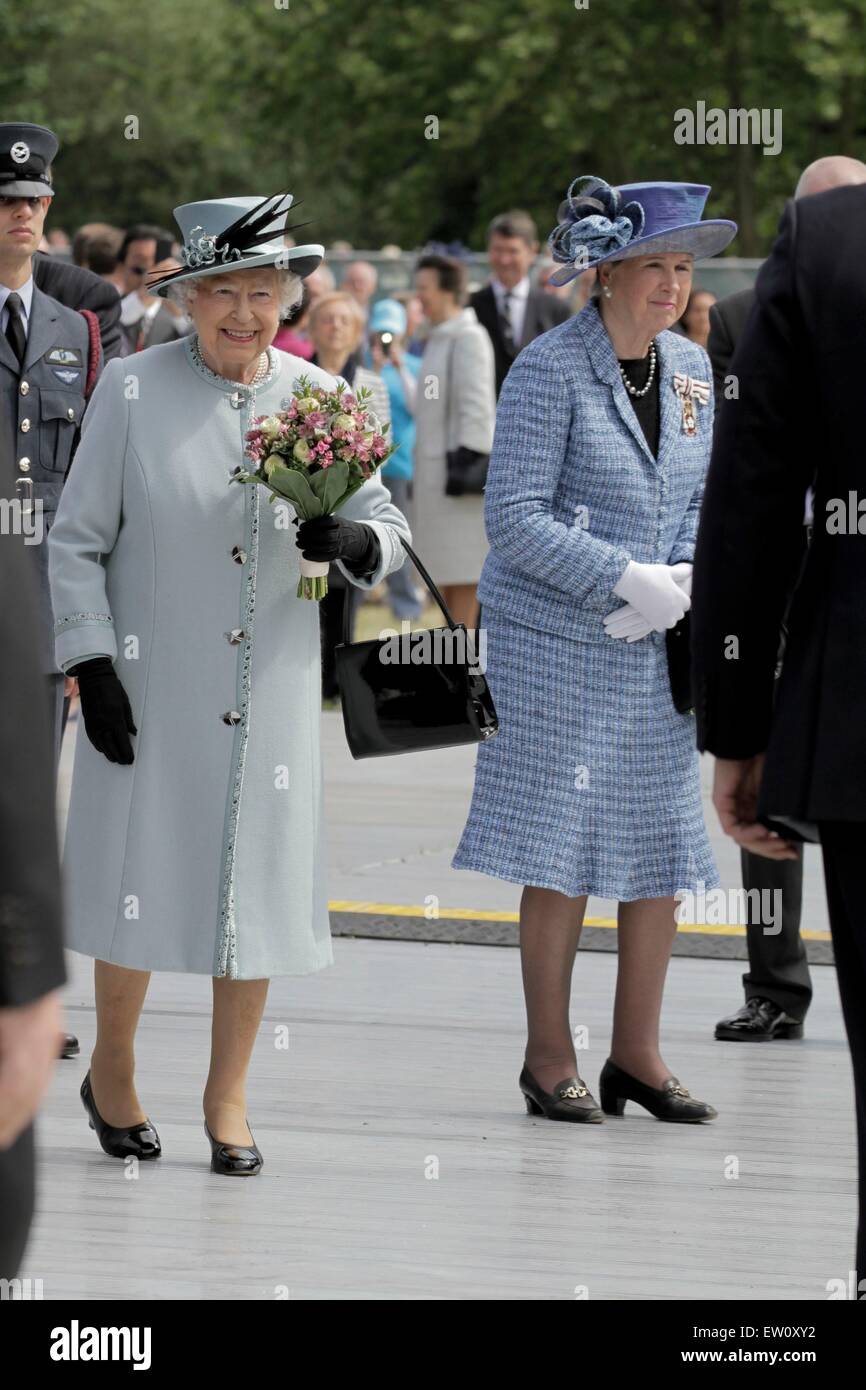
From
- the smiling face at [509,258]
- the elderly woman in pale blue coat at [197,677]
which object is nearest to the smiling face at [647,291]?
the elderly woman in pale blue coat at [197,677]

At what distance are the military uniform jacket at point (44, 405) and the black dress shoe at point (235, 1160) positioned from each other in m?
1.54

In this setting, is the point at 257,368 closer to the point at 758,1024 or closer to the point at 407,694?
the point at 407,694

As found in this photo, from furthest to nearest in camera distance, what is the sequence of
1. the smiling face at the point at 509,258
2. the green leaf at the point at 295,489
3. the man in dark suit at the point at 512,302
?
1. the man in dark suit at the point at 512,302
2. the smiling face at the point at 509,258
3. the green leaf at the point at 295,489

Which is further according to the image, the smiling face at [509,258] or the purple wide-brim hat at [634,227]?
the smiling face at [509,258]

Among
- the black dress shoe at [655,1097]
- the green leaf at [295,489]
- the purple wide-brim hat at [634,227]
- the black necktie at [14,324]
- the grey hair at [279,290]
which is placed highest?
the purple wide-brim hat at [634,227]

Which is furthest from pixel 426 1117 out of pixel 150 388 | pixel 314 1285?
pixel 150 388

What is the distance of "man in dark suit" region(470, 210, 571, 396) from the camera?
13586 mm

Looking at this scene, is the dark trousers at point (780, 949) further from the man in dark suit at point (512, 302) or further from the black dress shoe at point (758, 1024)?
the man in dark suit at point (512, 302)

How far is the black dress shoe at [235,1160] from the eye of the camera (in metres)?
4.99

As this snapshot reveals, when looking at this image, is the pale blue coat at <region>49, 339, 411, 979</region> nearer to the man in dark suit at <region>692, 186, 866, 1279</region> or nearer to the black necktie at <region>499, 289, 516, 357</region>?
the man in dark suit at <region>692, 186, 866, 1279</region>

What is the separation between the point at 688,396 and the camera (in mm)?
5598

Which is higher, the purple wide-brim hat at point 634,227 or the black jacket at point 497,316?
the purple wide-brim hat at point 634,227

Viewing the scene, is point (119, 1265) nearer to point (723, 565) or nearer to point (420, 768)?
point (723, 565)

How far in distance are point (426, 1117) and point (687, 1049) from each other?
997 millimetres
